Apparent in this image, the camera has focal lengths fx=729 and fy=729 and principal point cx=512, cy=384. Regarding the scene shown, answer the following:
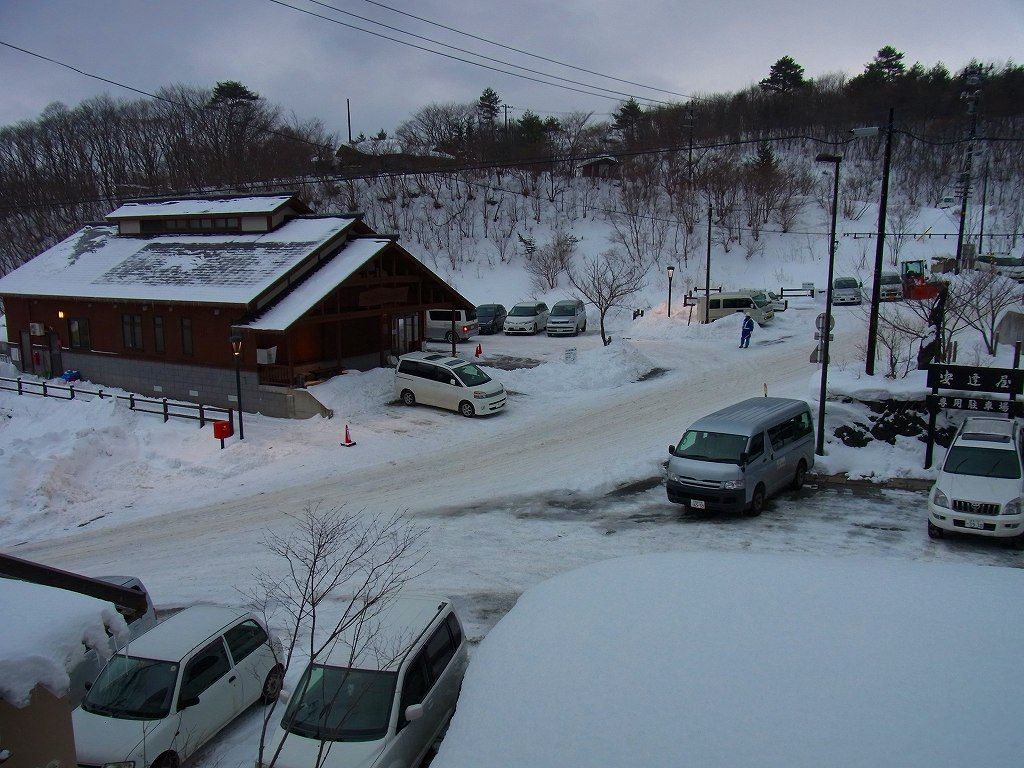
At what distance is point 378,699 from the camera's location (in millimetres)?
7473

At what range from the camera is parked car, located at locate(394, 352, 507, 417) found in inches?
915

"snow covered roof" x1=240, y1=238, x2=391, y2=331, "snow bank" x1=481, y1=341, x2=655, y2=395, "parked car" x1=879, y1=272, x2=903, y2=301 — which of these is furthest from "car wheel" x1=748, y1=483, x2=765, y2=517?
"parked car" x1=879, y1=272, x2=903, y2=301

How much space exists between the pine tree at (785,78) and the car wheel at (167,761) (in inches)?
3422

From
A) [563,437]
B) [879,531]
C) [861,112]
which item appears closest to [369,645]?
[879,531]

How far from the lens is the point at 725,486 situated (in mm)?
14719

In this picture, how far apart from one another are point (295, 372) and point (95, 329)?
10323mm

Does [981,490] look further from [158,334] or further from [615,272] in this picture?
[615,272]

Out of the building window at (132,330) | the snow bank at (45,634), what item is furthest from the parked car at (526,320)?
the snow bank at (45,634)

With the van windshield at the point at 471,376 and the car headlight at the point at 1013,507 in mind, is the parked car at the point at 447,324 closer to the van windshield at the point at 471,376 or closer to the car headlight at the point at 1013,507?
the van windshield at the point at 471,376

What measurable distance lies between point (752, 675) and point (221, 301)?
2109 centimetres

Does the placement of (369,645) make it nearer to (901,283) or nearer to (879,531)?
(879,531)

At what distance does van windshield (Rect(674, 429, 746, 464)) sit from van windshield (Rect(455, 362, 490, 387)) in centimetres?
918

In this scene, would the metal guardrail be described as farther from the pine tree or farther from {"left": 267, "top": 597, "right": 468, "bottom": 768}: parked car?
the pine tree

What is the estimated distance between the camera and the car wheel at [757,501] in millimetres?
15102
